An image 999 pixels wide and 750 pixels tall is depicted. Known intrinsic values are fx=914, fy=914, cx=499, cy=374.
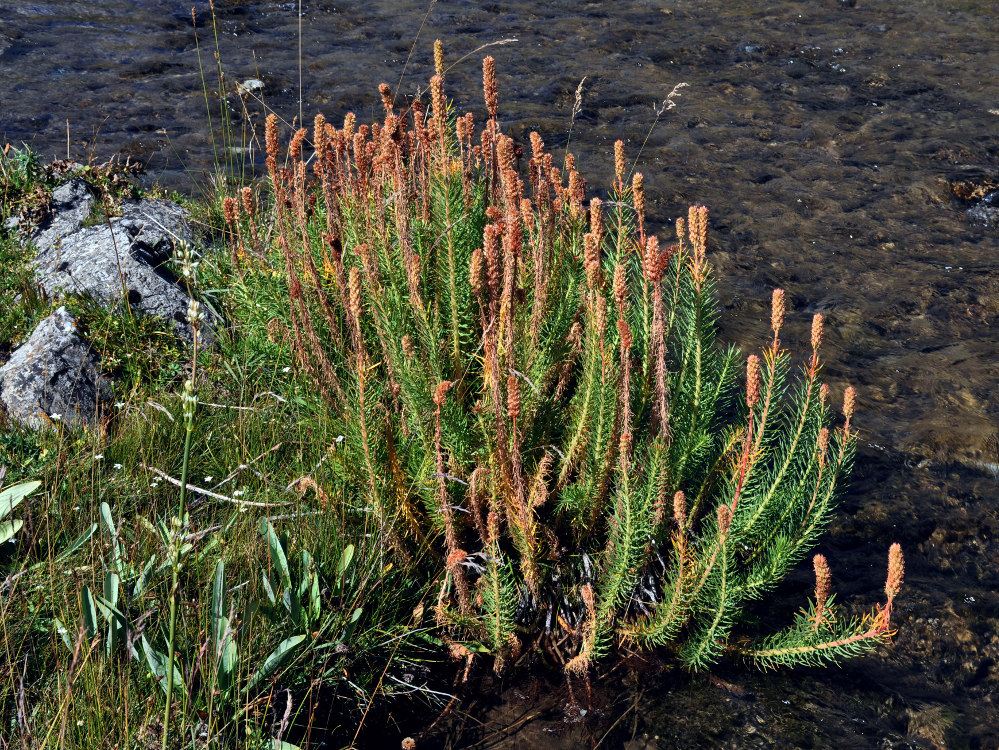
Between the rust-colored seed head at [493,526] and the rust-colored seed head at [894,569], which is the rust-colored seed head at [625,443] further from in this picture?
the rust-colored seed head at [894,569]

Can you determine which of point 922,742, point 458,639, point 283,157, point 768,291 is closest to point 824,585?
point 922,742

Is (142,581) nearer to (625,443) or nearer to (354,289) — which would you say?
(354,289)

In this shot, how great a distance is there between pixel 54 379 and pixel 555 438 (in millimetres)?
2336

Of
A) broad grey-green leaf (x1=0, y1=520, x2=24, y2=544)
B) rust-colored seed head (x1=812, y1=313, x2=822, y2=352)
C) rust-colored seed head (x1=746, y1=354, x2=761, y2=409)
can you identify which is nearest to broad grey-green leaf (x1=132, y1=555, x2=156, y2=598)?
broad grey-green leaf (x1=0, y1=520, x2=24, y2=544)

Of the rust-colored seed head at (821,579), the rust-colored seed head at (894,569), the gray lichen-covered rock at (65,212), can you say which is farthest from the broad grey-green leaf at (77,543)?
the gray lichen-covered rock at (65,212)

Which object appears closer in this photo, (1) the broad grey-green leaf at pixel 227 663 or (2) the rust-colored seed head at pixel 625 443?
(1) the broad grey-green leaf at pixel 227 663

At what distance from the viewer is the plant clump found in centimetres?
296

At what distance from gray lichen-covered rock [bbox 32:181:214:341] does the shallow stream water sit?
5.74 ft

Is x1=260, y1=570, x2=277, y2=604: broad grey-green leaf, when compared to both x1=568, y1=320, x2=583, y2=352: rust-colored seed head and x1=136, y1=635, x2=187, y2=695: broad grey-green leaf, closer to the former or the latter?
x1=136, y1=635, x2=187, y2=695: broad grey-green leaf

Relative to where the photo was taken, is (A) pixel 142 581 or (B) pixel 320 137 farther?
(B) pixel 320 137

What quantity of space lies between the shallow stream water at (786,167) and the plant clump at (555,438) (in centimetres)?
26

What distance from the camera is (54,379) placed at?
4.14 metres

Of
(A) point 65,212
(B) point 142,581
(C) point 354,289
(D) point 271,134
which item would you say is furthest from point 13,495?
(A) point 65,212

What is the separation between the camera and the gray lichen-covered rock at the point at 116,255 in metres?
4.70
